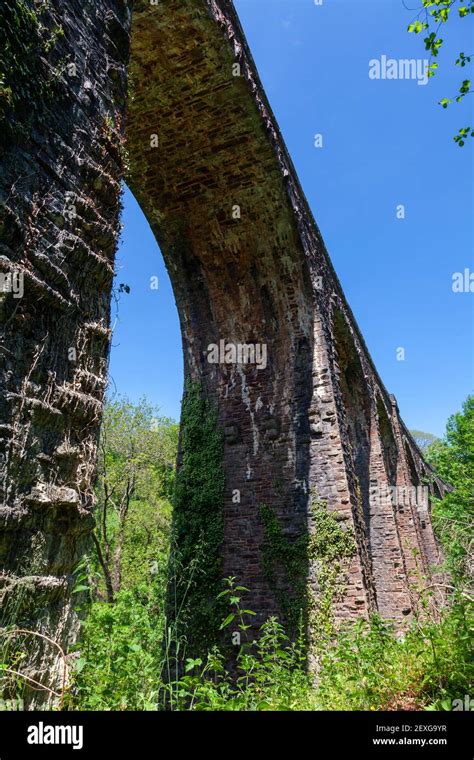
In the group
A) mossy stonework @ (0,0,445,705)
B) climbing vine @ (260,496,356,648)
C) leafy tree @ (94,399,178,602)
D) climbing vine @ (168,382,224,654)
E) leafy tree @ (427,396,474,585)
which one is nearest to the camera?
mossy stonework @ (0,0,445,705)

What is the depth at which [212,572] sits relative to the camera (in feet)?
23.1

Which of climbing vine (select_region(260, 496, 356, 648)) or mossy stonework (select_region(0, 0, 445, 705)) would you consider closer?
mossy stonework (select_region(0, 0, 445, 705))

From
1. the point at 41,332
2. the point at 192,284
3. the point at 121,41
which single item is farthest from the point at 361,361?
the point at 41,332

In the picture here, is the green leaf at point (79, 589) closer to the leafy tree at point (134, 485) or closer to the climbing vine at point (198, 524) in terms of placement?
the climbing vine at point (198, 524)

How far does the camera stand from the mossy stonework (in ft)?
7.15

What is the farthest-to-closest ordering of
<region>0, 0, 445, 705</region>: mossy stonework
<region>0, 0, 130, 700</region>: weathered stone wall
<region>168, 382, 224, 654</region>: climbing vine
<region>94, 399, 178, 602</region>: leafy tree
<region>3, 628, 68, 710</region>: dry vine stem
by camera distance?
<region>94, 399, 178, 602</region>: leafy tree
<region>168, 382, 224, 654</region>: climbing vine
<region>0, 0, 445, 705</region>: mossy stonework
<region>0, 0, 130, 700</region>: weathered stone wall
<region>3, 628, 68, 710</region>: dry vine stem

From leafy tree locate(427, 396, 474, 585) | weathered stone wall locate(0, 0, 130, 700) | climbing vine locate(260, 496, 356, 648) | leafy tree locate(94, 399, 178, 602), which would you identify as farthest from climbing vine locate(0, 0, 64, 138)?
leafy tree locate(94, 399, 178, 602)

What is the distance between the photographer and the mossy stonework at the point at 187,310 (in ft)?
7.15

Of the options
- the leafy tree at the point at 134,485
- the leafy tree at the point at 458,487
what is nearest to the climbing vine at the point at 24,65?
the leafy tree at the point at 458,487

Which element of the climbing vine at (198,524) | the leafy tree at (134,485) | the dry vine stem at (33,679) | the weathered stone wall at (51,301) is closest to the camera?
the dry vine stem at (33,679)

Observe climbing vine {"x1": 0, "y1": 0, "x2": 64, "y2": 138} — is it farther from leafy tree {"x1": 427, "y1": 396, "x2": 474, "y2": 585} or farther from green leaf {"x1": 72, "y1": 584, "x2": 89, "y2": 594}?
leafy tree {"x1": 427, "y1": 396, "x2": 474, "y2": 585}

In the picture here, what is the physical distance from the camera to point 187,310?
8.66 metres

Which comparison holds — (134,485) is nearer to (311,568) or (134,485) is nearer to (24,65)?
(311,568)
